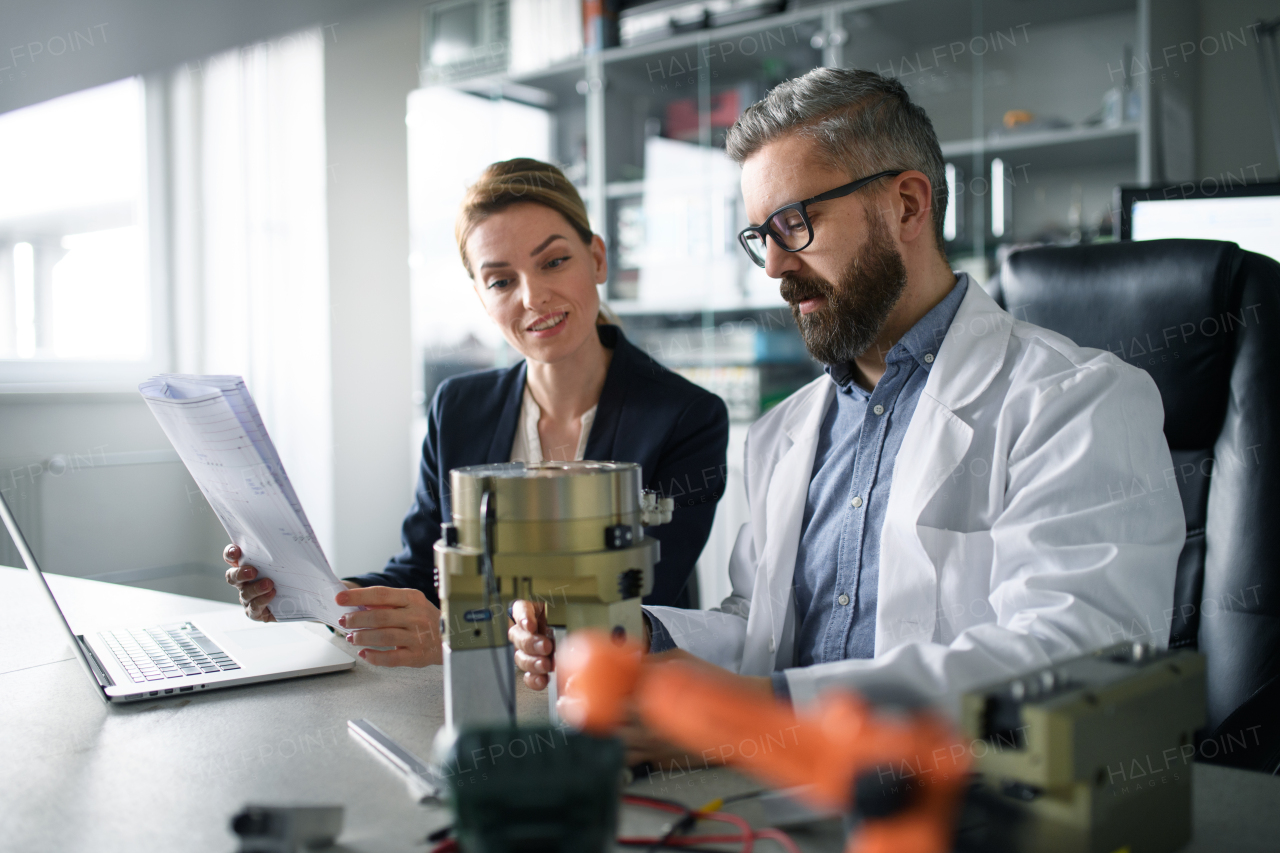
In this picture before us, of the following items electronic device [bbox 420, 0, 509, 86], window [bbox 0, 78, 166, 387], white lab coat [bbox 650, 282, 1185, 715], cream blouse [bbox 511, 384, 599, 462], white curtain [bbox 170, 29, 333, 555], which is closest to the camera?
white lab coat [bbox 650, 282, 1185, 715]

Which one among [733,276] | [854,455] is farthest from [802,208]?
[733,276]

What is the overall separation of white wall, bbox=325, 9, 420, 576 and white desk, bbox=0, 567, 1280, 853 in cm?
251

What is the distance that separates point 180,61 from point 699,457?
3.52 feet

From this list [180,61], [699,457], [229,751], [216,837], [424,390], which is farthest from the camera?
[424,390]

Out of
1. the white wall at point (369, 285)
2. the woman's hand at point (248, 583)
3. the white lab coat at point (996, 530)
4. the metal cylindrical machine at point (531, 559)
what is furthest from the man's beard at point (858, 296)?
the white wall at point (369, 285)

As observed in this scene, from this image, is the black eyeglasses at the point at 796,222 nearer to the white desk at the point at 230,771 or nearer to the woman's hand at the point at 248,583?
the white desk at the point at 230,771

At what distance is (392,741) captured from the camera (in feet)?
3.12

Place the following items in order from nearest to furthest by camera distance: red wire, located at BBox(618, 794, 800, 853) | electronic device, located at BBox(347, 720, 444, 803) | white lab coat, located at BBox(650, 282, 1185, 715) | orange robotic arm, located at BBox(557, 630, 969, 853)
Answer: orange robotic arm, located at BBox(557, 630, 969, 853)
red wire, located at BBox(618, 794, 800, 853)
electronic device, located at BBox(347, 720, 444, 803)
white lab coat, located at BBox(650, 282, 1185, 715)

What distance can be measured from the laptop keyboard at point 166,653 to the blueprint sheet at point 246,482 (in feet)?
0.38

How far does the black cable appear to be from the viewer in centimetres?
77

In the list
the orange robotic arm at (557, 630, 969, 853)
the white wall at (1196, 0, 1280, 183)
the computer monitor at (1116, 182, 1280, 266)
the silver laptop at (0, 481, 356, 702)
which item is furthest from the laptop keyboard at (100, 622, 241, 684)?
the white wall at (1196, 0, 1280, 183)

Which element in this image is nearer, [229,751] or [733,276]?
[229,751]

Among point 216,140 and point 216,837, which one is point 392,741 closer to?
point 216,837

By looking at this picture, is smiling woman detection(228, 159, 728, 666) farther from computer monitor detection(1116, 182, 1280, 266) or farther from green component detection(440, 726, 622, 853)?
green component detection(440, 726, 622, 853)
